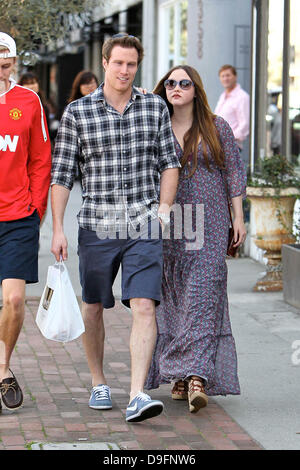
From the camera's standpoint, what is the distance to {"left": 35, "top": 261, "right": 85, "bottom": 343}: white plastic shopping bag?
5129 millimetres

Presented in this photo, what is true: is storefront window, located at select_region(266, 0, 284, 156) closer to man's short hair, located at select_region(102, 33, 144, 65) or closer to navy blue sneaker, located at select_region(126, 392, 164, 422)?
man's short hair, located at select_region(102, 33, 144, 65)

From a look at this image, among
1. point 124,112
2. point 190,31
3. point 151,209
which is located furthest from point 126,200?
point 190,31

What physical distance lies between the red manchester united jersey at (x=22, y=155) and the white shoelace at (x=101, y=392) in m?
0.98

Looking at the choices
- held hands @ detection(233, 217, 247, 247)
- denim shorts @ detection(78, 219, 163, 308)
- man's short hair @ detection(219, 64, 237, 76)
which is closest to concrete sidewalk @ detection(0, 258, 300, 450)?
denim shorts @ detection(78, 219, 163, 308)

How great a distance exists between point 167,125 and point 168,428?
1552 mm

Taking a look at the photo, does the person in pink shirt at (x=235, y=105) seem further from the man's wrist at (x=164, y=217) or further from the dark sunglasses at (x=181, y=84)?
the man's wrist at (x=164, y=217)

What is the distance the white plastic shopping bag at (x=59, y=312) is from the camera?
5.13 meters

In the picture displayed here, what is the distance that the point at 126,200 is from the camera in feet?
16.8

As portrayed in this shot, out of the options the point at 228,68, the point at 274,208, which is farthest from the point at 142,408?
the point at 228,68

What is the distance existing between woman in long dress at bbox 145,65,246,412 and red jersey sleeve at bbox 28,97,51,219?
2.32ft

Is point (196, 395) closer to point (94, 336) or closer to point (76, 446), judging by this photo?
point (94, 336)

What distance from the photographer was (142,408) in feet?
16.0

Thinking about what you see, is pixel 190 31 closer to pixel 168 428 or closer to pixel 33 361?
pixel 33 361
